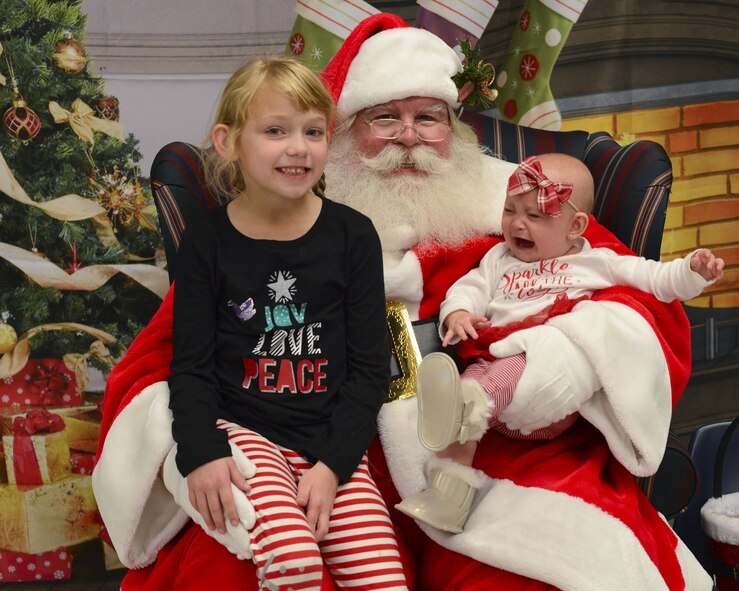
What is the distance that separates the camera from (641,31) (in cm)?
A: 339

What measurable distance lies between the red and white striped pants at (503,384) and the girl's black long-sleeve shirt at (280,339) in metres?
0.23

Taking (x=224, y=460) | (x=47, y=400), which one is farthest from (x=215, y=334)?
(x=47, y=400)

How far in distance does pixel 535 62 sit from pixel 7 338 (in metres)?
2.23

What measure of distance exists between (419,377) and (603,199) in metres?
1.06

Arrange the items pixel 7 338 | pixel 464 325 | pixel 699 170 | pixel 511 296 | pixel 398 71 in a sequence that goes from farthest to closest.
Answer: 1. pixel 699 170
2. pixel 7 338
3. pixel 398 71
4. pixel 511 296
5. pixel 464 325

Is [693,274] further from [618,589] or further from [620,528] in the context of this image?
[618,589]

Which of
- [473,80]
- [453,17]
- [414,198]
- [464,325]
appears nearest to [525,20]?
[453,17]

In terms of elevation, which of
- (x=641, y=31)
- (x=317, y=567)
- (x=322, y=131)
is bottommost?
(x=317, y=567)

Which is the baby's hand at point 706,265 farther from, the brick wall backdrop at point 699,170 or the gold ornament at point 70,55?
the gold ornament at point 70,55

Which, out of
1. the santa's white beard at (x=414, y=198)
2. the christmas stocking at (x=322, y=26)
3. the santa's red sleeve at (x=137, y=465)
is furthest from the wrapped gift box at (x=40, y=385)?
the christmas stocking at (x=322, y=26)

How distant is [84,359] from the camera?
314 cm

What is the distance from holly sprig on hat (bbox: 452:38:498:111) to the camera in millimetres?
2561

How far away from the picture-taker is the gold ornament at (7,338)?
121 inches

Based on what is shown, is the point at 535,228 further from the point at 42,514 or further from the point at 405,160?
the point at 42,514
